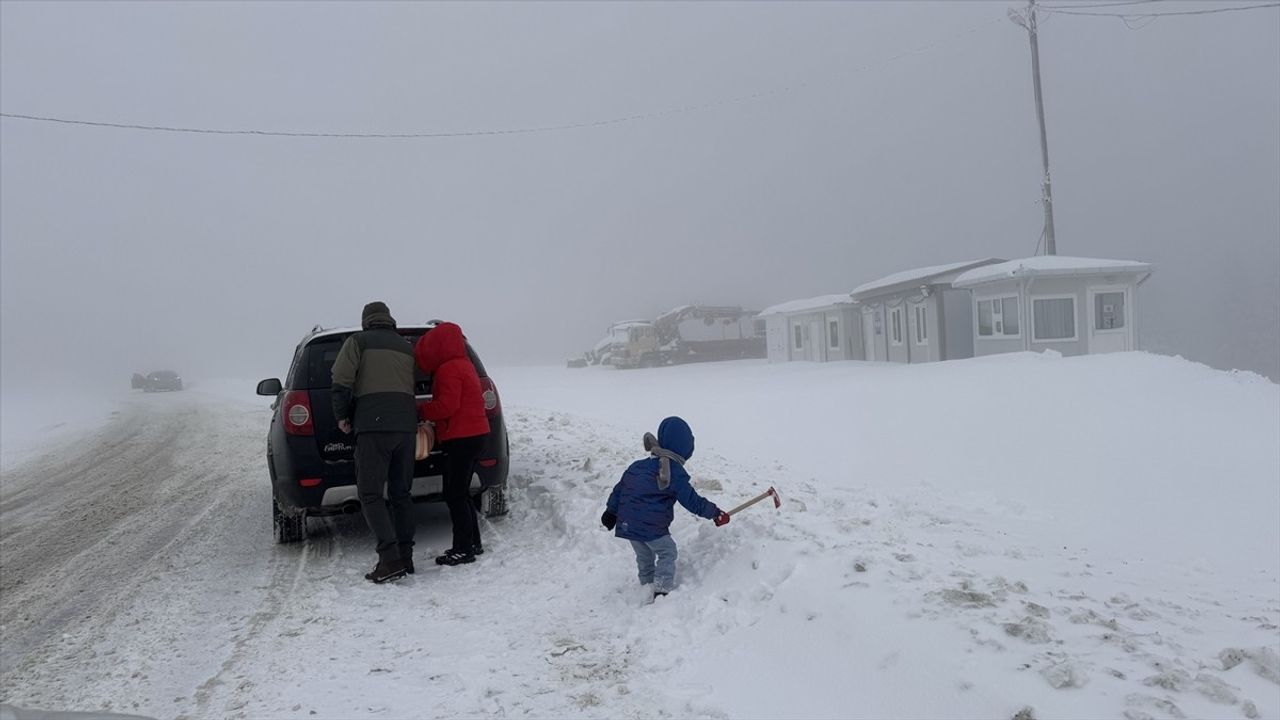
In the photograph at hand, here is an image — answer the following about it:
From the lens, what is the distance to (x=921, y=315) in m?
25.5

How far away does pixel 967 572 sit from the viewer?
14.0ft

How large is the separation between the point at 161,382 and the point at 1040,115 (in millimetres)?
45691

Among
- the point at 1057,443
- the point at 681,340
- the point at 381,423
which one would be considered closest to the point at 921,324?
the point at 1057,443

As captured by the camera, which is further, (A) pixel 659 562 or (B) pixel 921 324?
(B) pixel 921 324

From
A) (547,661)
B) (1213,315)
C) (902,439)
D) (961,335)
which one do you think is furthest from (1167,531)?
(1213,315)

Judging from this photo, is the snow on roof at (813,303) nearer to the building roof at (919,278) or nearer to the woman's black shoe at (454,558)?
the building roof at (919,278)

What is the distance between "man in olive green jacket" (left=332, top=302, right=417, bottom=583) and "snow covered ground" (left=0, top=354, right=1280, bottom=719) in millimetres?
328

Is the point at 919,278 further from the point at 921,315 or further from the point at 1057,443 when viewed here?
the point at 1057,443

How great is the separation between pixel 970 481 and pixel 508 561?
23.8 ft

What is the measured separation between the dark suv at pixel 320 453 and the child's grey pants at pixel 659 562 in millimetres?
1731

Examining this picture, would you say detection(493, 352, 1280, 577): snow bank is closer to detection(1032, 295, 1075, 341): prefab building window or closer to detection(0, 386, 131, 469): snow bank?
detection(1032, 295, 1075, 341): prefab building window

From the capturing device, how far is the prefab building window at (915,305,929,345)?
25.1 meters

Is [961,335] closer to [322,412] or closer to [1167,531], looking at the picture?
[1167,531]

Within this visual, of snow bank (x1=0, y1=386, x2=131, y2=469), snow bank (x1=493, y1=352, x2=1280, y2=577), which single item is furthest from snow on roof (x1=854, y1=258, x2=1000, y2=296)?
snow bank (x1=0, y1=386, x2=131, y2=469)
